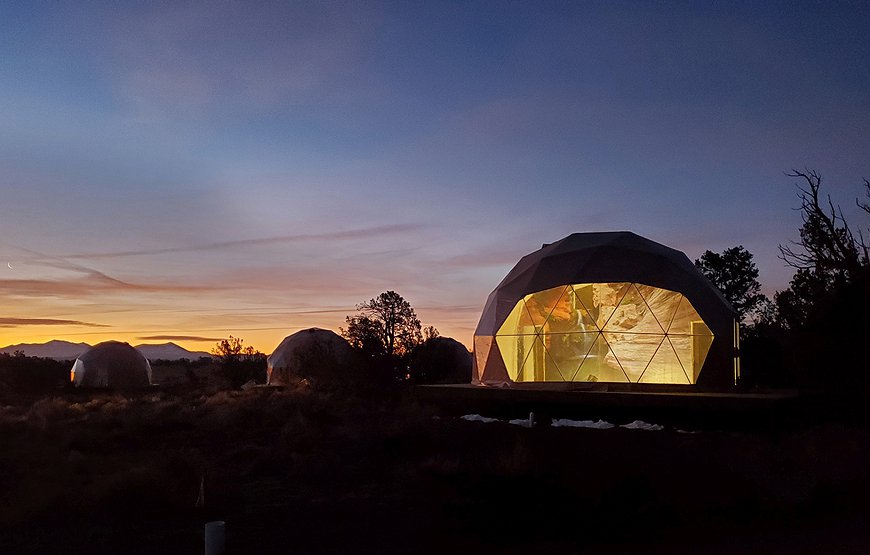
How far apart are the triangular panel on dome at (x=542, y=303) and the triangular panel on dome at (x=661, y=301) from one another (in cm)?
244

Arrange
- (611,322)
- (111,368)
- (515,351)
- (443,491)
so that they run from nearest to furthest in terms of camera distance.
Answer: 1. (443,491)
2. (611,322)
3. (515,351)
4. (111,368)

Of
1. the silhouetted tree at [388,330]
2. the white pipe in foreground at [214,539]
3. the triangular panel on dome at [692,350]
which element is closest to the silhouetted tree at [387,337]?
the silhouetted tree at [388,330]

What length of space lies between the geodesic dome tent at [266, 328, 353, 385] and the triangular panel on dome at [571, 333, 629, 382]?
12.6 metres

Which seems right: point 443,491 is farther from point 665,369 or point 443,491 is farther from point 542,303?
point 542,303

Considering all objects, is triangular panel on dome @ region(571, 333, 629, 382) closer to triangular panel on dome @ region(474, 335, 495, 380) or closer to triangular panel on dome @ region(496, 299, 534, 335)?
triangular panel on dome @ region(496, 299, 534, 335)

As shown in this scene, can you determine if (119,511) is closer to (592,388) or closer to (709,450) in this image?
(709,450)

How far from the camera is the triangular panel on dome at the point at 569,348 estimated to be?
2309 centimetres

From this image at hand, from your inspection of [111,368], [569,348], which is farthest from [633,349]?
[111,368]

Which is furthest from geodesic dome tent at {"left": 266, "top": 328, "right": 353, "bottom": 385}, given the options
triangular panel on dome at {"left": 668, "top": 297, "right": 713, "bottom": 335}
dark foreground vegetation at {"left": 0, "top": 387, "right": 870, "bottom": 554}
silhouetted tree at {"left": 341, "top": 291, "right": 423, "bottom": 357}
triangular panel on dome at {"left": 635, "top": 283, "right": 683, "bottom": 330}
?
dark foreground vegetation at {"left": 0, "top": 387, "right": 870, "bottom": 554}

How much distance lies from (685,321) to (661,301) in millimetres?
926

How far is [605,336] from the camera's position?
22.8m

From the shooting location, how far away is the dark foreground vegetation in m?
8.23

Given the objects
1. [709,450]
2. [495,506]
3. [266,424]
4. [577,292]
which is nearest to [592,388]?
[577,292]

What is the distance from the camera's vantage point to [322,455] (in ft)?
47.5
